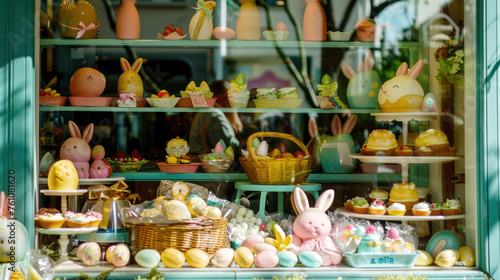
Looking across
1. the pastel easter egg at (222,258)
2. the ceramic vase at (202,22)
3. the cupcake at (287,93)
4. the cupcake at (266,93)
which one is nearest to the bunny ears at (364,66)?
the cupcake at (287,93)

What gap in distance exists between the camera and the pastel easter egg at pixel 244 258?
380 centimetres

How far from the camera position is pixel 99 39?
173 inches

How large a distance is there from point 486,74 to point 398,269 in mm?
1358

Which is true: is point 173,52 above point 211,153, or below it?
above

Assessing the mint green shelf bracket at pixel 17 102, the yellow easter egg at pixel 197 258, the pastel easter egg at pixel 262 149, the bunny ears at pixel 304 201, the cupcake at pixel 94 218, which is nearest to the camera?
the mint green shelf bracket at pixel 17 102

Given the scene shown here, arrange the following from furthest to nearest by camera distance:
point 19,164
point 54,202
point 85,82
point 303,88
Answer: point 303,88 → point 85,82 → point 54,202 → point 19,164

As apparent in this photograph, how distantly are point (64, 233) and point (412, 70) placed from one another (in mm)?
2618

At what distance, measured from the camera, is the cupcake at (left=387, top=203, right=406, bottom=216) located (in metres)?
4.11

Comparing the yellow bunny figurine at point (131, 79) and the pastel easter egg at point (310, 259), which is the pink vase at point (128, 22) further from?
the pastel easter egg at point (310, 259)

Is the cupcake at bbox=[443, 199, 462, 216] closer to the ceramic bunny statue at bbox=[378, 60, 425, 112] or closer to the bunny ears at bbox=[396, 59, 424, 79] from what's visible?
the ceramic bunny statue at bbox=[378, 60, 425, 112]

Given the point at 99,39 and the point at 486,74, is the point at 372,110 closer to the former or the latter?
the point at 486,74

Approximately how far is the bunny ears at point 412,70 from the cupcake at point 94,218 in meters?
2.29

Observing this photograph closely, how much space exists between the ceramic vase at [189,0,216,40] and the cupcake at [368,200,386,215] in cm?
169

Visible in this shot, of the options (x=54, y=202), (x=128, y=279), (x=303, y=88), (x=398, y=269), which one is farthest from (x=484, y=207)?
(x=54, y=202)
